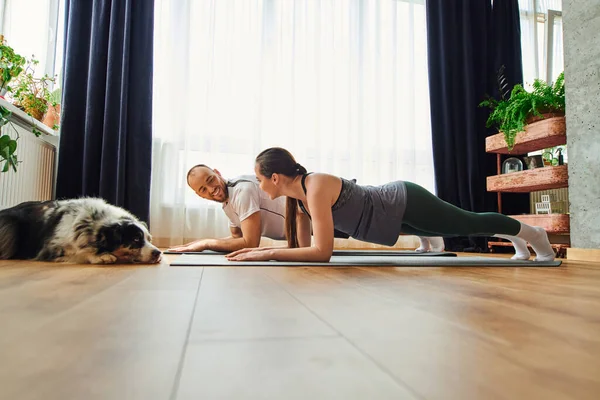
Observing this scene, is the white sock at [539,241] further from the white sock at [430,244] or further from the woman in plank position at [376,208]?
the white sock at [430,244]

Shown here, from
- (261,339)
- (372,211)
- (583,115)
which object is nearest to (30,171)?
(372,211)

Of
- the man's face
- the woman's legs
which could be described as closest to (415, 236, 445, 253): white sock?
the woman's legs

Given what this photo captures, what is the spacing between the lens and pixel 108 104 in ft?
11.3

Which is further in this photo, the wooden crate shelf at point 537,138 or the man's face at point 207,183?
the wooden crate shelf at point 537,138

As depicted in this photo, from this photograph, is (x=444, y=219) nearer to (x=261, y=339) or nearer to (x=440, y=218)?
(x=440, y=218)

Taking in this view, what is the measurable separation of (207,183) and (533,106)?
8.46ft

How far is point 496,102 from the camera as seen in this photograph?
4.17 meters

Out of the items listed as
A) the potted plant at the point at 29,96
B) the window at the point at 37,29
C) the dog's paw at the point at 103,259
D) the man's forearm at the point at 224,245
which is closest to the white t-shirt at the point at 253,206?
the man's forearm at the point at 224,245

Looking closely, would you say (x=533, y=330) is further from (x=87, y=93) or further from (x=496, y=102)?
(x=496, y=102)

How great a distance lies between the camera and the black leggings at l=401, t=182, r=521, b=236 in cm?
189

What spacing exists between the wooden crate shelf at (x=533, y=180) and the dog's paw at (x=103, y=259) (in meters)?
3.02

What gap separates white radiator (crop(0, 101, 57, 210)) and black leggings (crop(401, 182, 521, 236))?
2.38 m

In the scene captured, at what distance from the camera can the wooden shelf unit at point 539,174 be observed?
3.11 m

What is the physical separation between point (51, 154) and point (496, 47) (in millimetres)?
4365
